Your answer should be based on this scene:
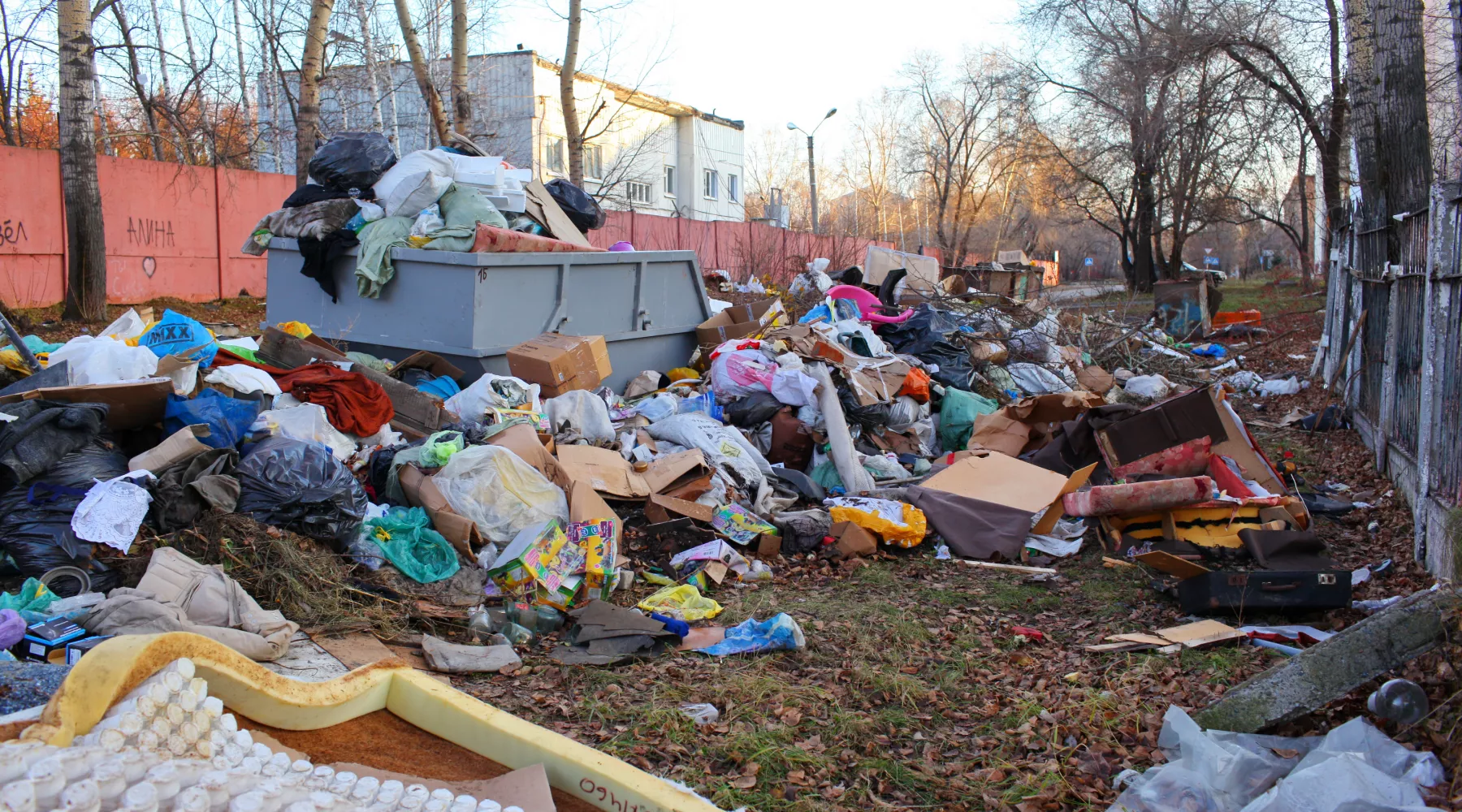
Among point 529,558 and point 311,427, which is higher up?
point 311,427

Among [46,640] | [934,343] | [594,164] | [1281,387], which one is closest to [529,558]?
[46,640]

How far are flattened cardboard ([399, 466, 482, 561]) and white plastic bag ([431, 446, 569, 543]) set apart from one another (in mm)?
38

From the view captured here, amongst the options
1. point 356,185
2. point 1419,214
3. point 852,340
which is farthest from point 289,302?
point 1419,214

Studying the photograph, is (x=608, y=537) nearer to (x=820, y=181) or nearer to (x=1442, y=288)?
(x=1442, y=288)

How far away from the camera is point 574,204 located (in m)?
8.31

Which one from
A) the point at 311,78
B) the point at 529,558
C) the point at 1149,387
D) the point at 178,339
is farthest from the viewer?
the point at 311,78

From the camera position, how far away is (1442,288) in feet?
16.5

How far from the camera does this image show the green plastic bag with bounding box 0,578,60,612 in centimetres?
350

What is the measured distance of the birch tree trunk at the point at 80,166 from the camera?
33.7ft

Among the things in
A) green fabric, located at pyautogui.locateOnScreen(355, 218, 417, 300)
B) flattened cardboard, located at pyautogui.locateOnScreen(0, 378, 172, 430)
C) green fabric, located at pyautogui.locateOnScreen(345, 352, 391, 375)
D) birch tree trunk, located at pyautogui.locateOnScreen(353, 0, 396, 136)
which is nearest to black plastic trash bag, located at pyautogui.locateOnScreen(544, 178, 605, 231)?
green fabric, located at pyautogui.locateOnScreen(355, 218, 417, 300)

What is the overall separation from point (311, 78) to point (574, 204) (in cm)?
619

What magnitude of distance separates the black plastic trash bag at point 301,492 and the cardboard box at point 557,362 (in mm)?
2029

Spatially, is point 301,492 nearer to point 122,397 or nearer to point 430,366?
point 122,397

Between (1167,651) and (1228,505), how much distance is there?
179 centimetres
